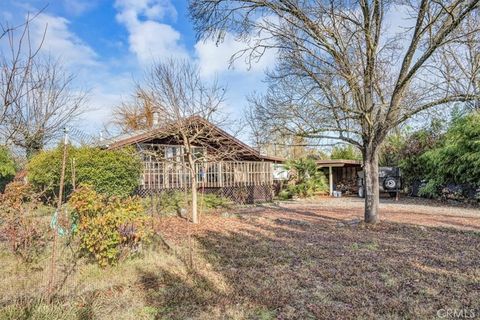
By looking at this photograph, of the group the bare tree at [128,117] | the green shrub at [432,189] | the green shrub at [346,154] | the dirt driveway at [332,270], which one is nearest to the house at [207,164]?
the dirt driveway at [332,270]

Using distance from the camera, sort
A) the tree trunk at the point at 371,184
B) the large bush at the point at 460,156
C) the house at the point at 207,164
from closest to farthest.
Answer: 1. the tree trunk at the point at 371,184
2. the house at the point at 207,164
3. the large bush at the point at 460,156

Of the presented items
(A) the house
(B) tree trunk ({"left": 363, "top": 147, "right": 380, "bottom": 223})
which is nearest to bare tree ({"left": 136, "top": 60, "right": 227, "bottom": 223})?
(A) the house

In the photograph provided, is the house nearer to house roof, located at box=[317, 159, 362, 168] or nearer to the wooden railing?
the wooden railing

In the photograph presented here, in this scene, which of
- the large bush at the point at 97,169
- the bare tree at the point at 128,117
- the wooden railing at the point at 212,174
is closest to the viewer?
the large bush at the point at 97,169

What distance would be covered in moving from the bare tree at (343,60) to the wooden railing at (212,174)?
4.88 m

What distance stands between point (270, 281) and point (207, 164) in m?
11.0

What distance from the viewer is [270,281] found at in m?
4.22

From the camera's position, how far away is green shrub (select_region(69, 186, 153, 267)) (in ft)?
15.8

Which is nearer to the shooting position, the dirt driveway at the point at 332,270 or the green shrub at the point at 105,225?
the dirt driveway at the point at 332,270

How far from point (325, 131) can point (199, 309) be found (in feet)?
20.0

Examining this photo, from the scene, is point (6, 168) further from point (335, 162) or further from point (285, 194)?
point (335, 162)

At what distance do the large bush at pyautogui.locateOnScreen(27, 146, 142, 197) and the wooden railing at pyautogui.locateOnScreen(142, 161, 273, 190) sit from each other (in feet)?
2.74

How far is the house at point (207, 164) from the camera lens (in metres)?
12.3

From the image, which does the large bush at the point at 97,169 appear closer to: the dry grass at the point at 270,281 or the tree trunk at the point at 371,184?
the dry grass at the point at 270,281
